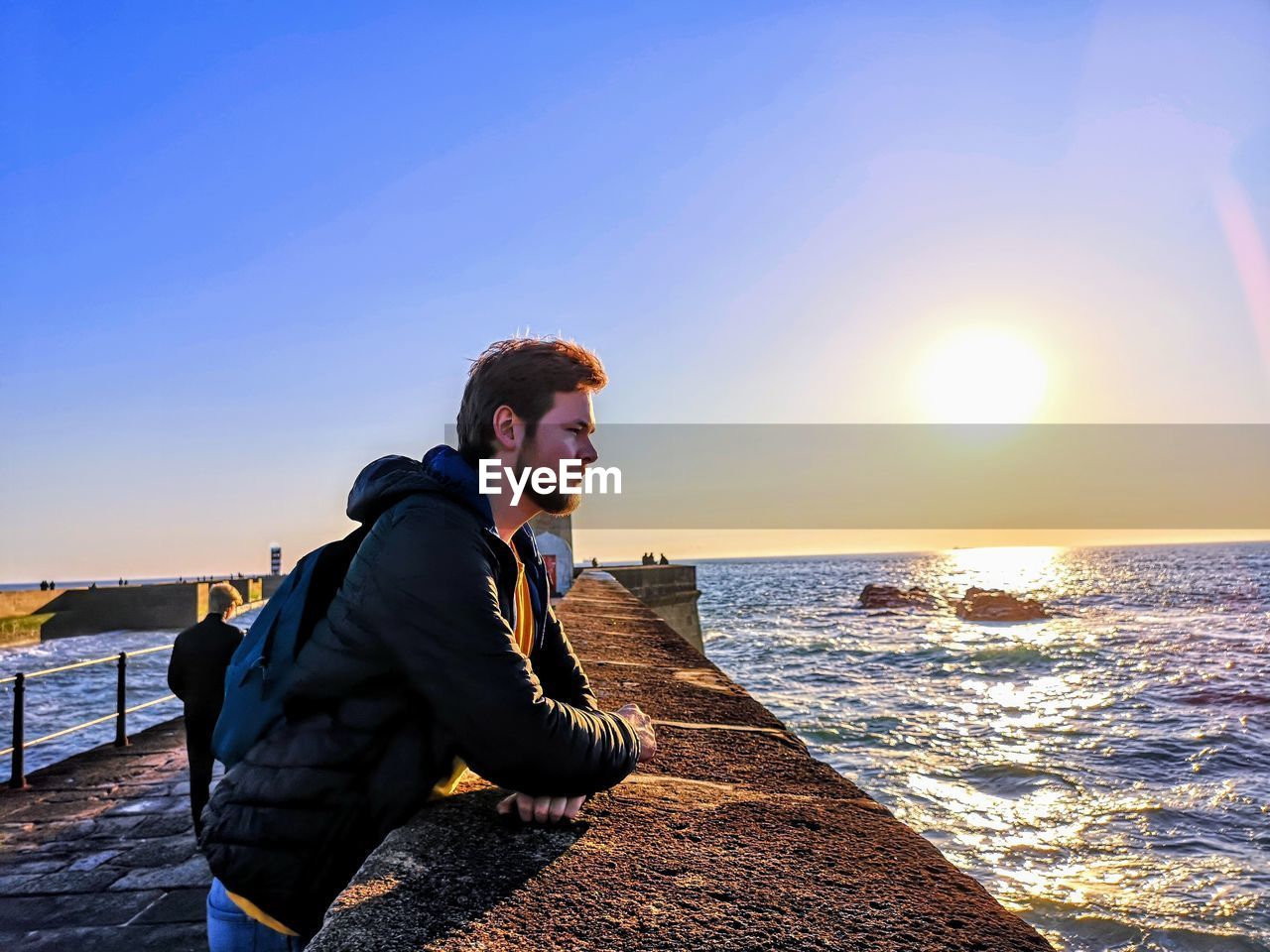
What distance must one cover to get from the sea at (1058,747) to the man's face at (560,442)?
5202 mm

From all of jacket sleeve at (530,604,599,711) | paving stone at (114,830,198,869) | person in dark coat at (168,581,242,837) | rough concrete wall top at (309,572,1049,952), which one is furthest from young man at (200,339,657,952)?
paving stone at (114,830,198,869)

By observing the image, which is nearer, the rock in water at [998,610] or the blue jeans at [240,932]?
the blue jeans at [240,932]

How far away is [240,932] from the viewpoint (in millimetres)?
1571

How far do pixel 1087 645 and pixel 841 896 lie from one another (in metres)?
25.3

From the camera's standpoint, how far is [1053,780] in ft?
29.5

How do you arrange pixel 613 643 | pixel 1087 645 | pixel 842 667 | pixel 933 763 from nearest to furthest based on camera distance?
pixel 613 643
pixel 933 763
pixel 842 667
pixel 1087 645

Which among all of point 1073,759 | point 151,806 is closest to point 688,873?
point 151,806

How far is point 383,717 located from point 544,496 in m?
0.62

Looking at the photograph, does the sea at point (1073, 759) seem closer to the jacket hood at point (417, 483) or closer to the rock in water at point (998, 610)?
the jacket hood at point (417, 483)

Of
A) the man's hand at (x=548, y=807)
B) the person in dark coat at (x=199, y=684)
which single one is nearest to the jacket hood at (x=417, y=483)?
the man's hand at (x=548, y=807)

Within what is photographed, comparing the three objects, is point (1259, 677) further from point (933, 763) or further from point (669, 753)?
point (669, 753)

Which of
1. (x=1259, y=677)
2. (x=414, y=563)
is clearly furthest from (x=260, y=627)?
(x=1259, y=677)

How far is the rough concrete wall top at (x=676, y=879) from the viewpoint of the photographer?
1.31m

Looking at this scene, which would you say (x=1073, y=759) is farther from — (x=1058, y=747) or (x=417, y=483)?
(x=417, y=483)
